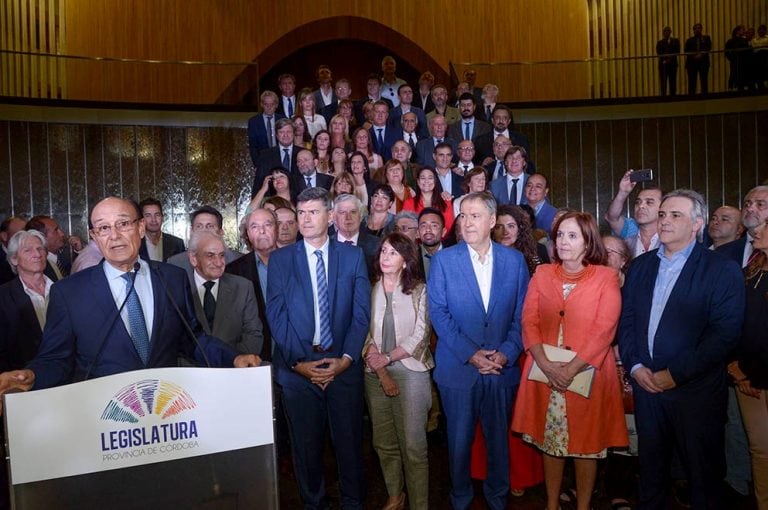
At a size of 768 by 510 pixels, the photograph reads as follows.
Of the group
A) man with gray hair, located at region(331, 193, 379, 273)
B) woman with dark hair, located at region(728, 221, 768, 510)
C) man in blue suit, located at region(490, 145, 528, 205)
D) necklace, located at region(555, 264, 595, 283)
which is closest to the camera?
woman with dark hair, located at region(728, 221, 768, 510)

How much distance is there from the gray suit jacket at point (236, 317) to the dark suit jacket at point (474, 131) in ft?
13.4

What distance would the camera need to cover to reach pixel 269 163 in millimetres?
6199

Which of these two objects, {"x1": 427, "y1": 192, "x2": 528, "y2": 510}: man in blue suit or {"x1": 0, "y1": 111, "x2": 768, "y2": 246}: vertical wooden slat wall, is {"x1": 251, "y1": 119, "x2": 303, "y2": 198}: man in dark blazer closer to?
{"x1": 0, "y1": 111, "x2": 768, "y2": 246}: vertical wooden slat wall

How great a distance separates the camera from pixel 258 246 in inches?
147

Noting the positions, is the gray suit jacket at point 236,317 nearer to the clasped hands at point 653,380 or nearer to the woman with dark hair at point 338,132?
the clasped hands at point 653,380

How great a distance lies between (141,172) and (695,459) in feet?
23.0

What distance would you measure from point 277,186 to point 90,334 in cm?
321

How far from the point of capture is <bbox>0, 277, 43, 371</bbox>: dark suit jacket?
314 cm

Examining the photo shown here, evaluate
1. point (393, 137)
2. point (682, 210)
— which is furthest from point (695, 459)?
point (393, 137)

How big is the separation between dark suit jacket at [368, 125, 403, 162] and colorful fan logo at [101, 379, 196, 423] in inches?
193

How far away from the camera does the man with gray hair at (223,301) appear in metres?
3.36

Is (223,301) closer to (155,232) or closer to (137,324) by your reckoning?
(137,324)

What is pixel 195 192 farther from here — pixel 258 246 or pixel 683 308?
pixel 683 308

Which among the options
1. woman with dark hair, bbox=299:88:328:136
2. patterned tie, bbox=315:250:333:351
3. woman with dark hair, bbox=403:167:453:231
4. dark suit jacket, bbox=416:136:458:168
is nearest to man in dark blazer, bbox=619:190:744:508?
patterned tie, bbox=315:250:333:351
